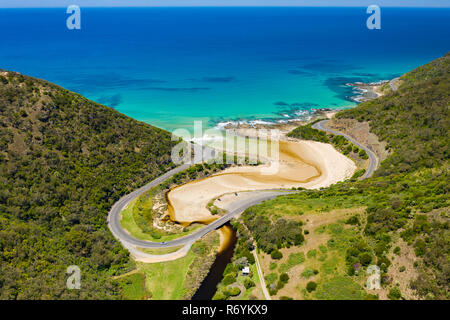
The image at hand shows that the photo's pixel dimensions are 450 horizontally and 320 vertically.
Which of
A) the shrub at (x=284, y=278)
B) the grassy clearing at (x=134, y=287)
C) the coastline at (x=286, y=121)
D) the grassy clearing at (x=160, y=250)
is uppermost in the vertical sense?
the coastline at (x=286, y=121)

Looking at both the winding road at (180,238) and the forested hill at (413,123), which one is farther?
the forested hill at (413,123)

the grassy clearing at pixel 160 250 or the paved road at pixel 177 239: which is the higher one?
the paved road at pixel 177 239

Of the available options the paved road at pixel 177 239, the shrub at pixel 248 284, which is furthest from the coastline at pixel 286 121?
the shrub at pixel 248 284

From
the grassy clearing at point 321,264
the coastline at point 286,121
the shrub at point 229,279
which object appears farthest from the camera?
the coastline at point 286,121

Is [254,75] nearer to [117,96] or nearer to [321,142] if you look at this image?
[117,96]

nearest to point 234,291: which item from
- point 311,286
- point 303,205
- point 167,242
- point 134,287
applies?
point 311,286

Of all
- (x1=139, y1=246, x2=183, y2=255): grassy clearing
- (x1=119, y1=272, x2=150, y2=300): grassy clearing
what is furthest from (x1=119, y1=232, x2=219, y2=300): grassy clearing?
(x1=139, y1=246, x2=183, y2=255): grassy clearing

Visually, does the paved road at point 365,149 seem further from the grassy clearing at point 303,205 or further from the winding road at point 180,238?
the grassy clearing at point 303,205

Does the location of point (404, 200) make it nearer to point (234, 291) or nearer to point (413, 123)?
point (234, 291)
